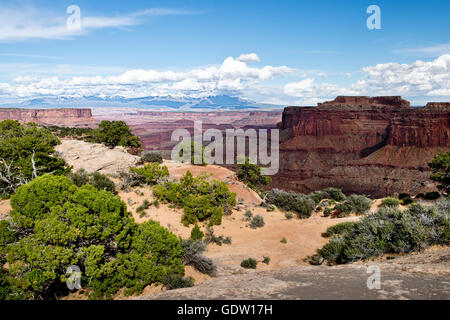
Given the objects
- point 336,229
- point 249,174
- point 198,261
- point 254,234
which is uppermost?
point 249,174

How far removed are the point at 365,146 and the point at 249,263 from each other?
73.2 meters

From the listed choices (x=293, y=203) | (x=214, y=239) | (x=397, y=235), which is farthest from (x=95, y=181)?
(x=397, y=235)

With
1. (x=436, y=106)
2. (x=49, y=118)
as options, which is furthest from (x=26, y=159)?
(x=49, y=118)

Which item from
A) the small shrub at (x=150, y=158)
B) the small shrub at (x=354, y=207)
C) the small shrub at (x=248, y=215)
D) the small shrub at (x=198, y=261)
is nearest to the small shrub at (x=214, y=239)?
the small shrub at (x=248, y=215)

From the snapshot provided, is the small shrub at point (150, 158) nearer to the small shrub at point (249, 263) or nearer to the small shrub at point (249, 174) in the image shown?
the small shrub at point (249, 174)

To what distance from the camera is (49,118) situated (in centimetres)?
14225

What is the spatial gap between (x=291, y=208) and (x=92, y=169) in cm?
1673

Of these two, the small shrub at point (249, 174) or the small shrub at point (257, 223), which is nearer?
the small shrub at point (257, 223)

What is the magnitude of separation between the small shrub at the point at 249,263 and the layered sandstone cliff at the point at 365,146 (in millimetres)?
44263

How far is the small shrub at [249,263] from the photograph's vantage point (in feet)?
42.2

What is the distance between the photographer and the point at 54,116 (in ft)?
470

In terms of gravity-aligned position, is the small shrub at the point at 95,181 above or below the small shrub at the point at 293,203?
above

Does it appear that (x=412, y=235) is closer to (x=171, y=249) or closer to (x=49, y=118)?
(x=171, y=249)

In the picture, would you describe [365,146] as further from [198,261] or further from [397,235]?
[198,261]
